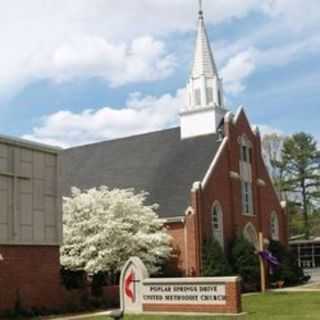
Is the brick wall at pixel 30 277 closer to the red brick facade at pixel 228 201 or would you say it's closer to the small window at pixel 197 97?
the red brick facade at pixel 228 201

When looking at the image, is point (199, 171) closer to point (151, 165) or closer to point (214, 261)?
point (151, 165)

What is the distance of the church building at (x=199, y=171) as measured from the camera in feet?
123

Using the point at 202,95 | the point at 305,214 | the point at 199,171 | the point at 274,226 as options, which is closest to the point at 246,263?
the point at 199,171

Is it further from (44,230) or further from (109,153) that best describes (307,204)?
(44,230)

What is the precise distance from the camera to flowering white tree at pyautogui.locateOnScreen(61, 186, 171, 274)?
107 ft

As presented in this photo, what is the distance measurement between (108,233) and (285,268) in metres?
13.4

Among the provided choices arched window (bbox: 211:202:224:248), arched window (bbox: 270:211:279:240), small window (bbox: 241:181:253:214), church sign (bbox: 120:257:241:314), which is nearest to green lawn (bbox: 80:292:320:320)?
church sign (bbox: 120:257:241:314)

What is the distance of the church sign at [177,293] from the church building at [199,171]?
1331cm

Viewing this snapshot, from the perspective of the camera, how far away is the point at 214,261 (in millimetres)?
36156

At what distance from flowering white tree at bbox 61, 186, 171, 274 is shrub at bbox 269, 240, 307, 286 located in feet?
27.8

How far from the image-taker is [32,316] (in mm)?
23469

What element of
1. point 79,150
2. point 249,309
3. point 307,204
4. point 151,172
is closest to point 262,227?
point 151,172

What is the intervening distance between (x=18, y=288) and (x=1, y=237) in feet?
6.32

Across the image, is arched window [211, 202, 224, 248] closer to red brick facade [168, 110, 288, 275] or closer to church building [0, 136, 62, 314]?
red brick facade [168, 110, 288, 275]
